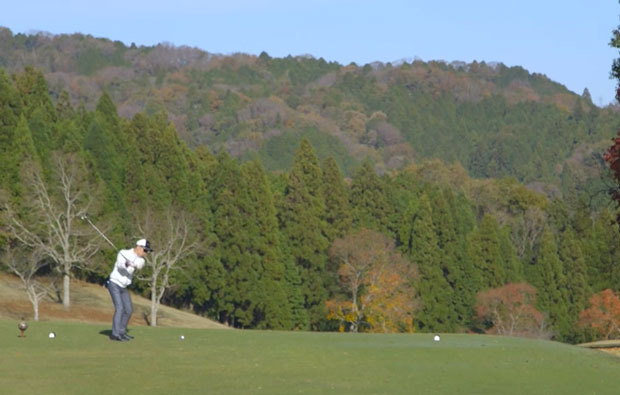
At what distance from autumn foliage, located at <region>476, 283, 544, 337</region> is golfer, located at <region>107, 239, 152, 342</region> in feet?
214

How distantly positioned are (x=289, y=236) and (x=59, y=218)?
90.2 ft

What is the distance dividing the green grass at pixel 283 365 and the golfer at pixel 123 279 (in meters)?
0.48

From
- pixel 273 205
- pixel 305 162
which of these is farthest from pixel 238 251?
pixel 305 162

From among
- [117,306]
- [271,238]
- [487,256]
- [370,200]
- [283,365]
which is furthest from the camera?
[487,256]

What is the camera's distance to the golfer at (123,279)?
903 inches

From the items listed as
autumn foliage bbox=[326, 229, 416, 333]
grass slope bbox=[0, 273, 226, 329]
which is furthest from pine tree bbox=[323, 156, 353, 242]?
grass slope bbox=[0, 273, 226, 329]

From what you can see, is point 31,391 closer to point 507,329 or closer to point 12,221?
point 12,221

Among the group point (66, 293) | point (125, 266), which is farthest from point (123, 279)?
point (66, 293)

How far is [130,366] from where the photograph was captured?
19.6 m

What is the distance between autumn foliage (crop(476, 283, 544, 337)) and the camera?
87.5m

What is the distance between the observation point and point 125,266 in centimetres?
2297

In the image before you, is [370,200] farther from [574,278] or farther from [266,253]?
[574,278]

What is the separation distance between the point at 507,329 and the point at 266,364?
228 ft

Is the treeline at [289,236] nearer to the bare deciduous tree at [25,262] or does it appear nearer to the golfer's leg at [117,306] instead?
the bare deciduous tree at [25,262]
